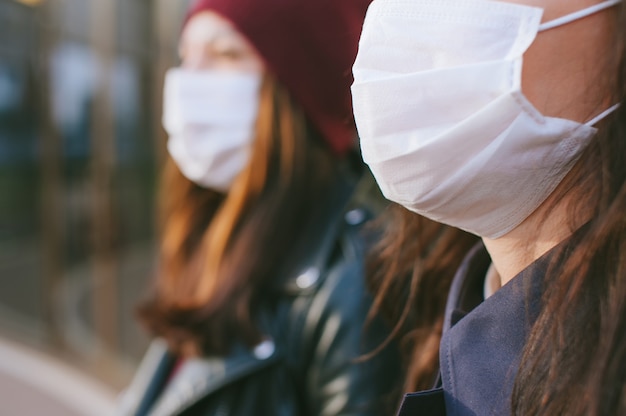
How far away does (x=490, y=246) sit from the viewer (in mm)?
928

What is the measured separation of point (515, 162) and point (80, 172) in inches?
149

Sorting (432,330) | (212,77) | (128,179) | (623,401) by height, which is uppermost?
(212,77)

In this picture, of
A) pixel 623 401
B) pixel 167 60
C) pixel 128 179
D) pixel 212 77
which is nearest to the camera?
pixel 623 401

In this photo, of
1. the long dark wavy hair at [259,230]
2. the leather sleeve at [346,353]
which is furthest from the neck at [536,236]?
the long dark wavy hair at [259,230]

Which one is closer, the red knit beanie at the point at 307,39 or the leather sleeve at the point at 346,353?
the leather sleeve at the point at 346,353

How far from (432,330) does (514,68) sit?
0.51 meters

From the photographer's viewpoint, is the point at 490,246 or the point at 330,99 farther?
the point at 330,99

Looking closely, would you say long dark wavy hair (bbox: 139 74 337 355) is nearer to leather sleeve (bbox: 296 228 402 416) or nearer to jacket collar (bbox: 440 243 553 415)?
leather sleeve (bbox: 296 228 402 416)

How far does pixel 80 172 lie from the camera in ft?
13.8

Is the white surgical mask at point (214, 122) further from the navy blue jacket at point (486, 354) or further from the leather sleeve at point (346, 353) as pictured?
the navy blue jacket at point (486, 354)

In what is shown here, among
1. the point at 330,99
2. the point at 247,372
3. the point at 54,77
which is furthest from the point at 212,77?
the point at 54,77

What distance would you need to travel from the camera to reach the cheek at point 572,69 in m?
0.78

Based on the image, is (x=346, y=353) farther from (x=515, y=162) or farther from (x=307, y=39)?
(x=307, y=39)

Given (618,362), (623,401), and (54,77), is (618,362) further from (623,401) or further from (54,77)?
(54,77)
